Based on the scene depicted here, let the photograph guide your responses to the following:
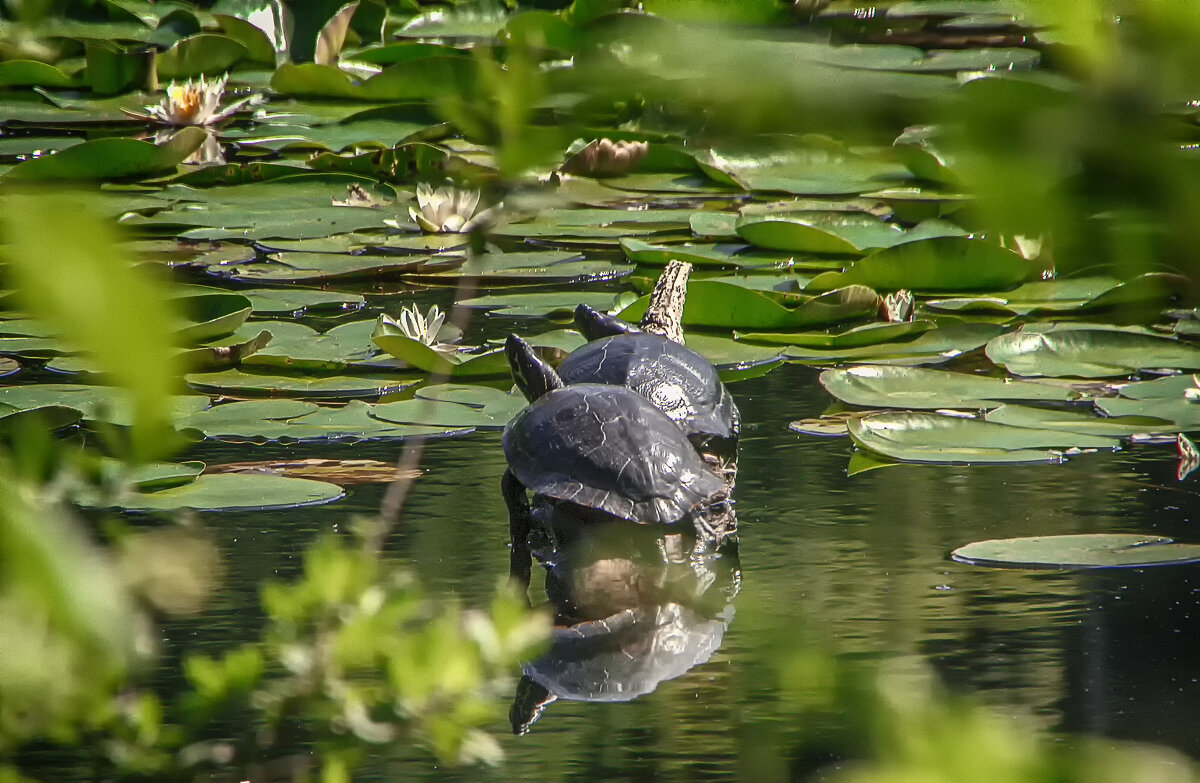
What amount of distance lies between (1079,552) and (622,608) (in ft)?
2.59

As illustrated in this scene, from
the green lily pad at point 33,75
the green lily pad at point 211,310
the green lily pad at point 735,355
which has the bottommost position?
the green lily pad at point 735,355

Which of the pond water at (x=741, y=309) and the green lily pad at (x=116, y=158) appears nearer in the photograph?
the pond water at (x=741, y=309)

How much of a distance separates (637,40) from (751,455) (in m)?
2.64

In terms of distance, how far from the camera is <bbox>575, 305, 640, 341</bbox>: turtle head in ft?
11.2

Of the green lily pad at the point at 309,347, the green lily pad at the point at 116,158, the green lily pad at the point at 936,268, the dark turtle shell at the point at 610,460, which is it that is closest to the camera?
the dark turtle shell at the point at 610,460

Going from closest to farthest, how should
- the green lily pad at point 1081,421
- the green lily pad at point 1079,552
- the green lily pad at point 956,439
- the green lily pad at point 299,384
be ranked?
the green lily pad at point 1079,552 → the green lily pad at point 956,439 → the green lily pad at point 1081,421 → the green lily pad at point 299,384

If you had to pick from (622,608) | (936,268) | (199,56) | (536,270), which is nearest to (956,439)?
(622,608)

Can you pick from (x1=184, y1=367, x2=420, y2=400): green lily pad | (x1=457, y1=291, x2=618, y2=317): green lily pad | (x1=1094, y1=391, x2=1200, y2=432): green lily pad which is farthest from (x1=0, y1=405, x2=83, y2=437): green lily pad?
(x1=1094, y1=391, x2=1200, y2=432): green lily pad

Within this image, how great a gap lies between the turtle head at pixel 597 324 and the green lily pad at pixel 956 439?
0.69 metres

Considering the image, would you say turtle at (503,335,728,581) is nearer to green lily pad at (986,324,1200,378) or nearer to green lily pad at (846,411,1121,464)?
green lily pad at (846,411,1121,464)

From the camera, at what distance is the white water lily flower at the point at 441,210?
15.9ft

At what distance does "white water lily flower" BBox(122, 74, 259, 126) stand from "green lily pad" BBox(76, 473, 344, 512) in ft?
11.6

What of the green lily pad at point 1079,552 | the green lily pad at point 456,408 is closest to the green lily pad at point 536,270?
the green lily pad at point 456,408

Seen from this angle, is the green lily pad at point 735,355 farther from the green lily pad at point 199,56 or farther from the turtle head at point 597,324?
the green lily pad at point 199,56
